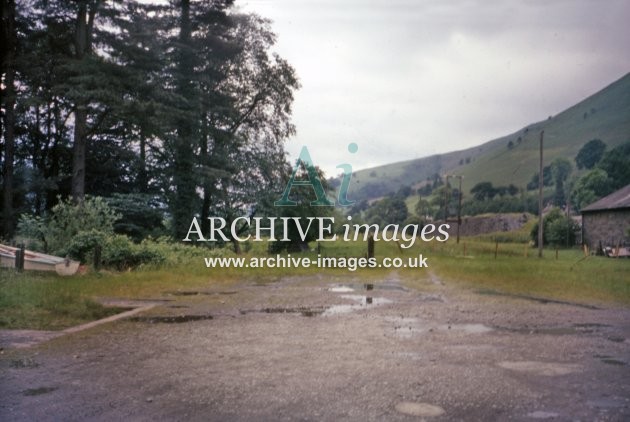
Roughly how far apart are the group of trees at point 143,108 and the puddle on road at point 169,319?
1419 cm

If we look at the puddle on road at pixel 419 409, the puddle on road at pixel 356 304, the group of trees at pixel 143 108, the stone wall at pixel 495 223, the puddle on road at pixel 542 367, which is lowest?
the puddle on road at pixel 356 304

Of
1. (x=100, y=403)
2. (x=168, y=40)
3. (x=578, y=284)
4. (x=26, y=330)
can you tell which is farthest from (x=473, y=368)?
(x=168, y=40)

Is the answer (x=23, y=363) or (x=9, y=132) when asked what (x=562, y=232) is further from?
(x=23, y=363)

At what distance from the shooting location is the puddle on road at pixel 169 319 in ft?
28.4

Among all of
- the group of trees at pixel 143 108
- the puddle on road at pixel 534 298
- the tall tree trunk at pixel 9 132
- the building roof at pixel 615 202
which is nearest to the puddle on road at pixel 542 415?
the puddle on road at pixel 534 298

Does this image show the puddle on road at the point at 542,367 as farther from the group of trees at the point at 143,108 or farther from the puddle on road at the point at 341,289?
the group of trees at the point at 143,108

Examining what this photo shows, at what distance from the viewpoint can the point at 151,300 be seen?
11.4 meters

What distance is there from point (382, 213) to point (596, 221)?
76.9 metres

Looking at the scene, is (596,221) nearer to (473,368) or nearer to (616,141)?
(473,368)

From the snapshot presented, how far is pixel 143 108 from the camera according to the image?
2105 centimetres

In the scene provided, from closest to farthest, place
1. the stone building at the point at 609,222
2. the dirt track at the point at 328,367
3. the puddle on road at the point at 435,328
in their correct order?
the dirt track at the point at 328,367, the puddle on road at the point at 435,328, the stone building at the point at 609,222

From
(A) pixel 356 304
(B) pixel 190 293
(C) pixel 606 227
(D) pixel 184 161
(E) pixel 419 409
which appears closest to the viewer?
(E) pixel 419 409

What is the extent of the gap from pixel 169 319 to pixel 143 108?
Result: 14.4 m

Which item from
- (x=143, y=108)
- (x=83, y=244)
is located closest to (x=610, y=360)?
(x=83, y=244)
